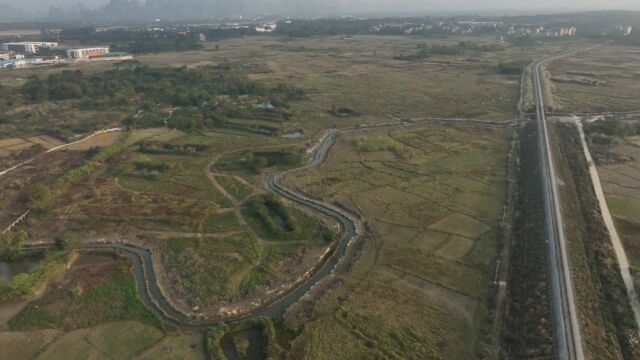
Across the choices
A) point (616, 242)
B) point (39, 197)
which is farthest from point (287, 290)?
point (39, 197)

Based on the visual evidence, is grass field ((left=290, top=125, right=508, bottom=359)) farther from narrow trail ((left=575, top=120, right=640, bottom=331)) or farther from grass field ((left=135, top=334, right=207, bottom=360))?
narrow trail ((left=575, top=120, right=640, bottom=331))

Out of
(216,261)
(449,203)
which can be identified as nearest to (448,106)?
(449,203)

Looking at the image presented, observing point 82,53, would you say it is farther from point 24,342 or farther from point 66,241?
point 24,342

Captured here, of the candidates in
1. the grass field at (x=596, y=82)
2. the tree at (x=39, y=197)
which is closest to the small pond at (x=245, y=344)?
the tree at (x=39, y=197)

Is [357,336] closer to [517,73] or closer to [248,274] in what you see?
[248,274]

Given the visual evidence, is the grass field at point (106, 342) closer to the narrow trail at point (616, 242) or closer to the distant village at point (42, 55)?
the narrow trail at point (616, 242)
